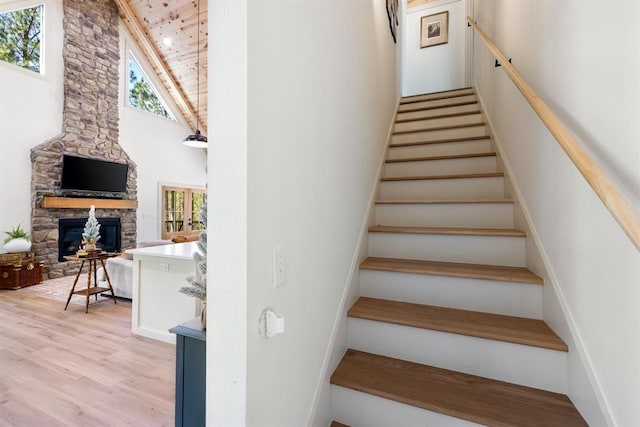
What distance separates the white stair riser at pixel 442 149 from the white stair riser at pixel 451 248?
3.59 feet

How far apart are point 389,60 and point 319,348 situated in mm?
2773

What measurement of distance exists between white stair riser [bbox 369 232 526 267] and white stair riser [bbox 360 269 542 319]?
26cm

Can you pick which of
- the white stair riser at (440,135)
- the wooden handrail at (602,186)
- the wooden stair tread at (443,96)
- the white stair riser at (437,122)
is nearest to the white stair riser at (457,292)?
the wooden handrail at (602,186)

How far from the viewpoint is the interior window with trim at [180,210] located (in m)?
7.12

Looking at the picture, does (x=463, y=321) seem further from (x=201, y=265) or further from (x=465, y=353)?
(x=201, y=265)

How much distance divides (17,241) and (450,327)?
19.2ft

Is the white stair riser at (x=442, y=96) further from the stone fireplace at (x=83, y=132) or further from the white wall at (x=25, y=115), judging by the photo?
the white wall at (x=25, y=115)

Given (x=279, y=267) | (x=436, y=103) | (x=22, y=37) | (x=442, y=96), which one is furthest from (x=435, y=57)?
(x=22, y=37)

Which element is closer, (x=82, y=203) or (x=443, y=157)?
(x=443, y=157)

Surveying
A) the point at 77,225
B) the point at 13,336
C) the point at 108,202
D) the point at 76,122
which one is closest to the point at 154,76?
the point at 76,122

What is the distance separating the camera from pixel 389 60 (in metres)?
2.90

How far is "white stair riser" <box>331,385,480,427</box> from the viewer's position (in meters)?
1.07

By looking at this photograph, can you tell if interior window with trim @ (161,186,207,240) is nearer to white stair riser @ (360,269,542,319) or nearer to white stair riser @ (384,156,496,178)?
white stair riser @ (384,156,496,178)

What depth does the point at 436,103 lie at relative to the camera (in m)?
3.48
